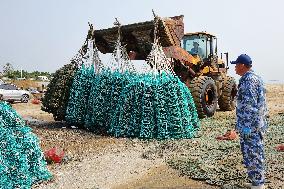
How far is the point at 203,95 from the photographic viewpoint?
12984mm

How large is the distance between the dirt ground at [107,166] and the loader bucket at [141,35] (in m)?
3.00

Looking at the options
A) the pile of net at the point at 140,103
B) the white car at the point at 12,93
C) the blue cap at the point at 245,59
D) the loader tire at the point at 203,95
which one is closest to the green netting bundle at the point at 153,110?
the pile of net at the point at 140,103

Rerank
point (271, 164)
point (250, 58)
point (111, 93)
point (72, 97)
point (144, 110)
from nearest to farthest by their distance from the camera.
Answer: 1. point (250, 58)
2. point (271, 164)
3. point (144, 110)
4. point (111, 93)
5. point (72, 97)

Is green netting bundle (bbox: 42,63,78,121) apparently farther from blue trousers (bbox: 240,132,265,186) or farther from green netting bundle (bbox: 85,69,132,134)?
blue trousers (bbox: 240,132,265,186)

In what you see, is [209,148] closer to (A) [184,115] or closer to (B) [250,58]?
(A) [184,115]

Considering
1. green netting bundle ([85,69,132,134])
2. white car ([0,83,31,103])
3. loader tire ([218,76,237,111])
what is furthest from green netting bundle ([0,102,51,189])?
white car ([0,83,31,103])

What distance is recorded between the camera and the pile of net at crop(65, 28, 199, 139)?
946cm

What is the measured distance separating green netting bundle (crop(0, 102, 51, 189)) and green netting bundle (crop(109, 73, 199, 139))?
375 centimetres

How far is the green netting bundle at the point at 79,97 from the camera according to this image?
36.2 feet

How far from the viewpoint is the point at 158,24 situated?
33.8 feet

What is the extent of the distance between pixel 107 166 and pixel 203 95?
21.6 feet

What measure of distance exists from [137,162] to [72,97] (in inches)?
175

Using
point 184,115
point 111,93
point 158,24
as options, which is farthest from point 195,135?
point 158,24

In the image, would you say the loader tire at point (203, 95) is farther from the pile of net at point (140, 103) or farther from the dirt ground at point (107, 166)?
the dirt ground at point (107, 166)
